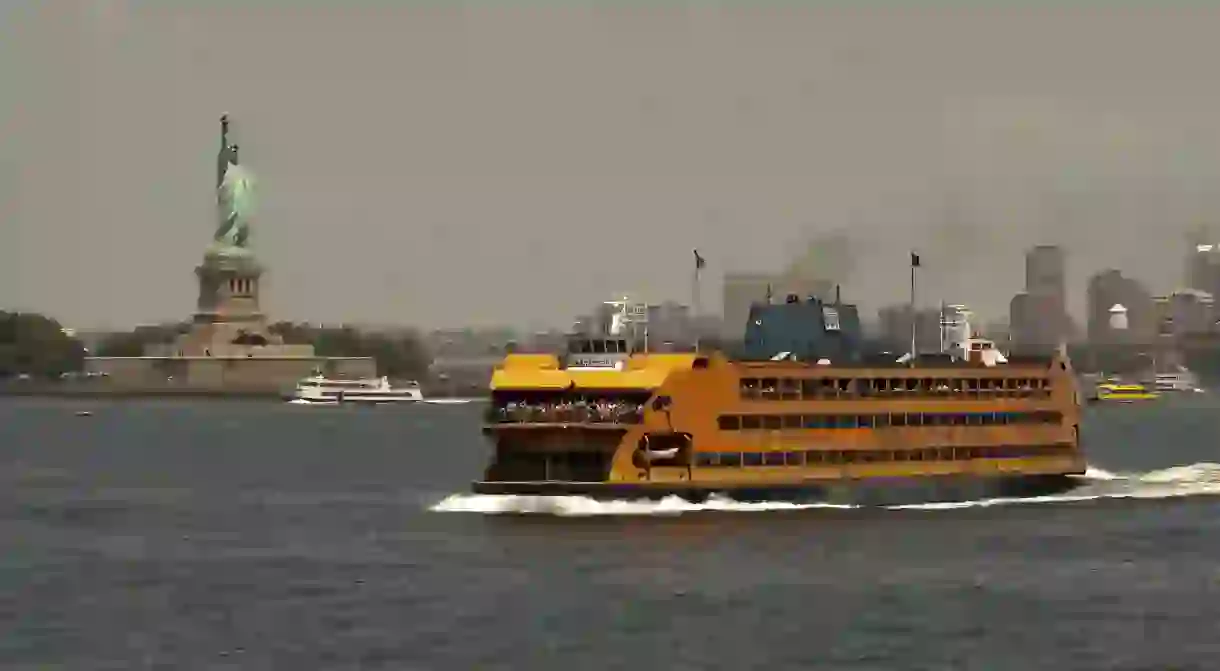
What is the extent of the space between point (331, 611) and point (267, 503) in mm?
31281

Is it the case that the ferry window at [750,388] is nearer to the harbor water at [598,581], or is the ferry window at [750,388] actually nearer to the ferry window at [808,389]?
the ferry window at [808,389]

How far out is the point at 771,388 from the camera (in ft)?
229

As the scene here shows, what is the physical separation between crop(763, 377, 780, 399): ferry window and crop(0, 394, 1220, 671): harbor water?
326 centimetres

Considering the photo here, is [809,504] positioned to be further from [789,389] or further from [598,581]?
[598,581]

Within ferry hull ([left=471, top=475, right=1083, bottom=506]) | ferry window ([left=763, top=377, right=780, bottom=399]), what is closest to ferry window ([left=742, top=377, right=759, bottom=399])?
ferry window ([left=763, top=377, right=780, bottom=399])

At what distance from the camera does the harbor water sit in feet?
155

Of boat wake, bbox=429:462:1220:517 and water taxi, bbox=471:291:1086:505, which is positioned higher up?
water taxi, bbox=471:291:1086:505

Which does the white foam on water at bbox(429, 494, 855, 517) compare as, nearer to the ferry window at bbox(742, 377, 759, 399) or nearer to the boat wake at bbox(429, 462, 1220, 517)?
the boat wake at bbox(429, 462, 1220, 517)

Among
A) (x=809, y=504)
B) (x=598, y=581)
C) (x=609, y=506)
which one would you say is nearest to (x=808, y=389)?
(x=809, y=504)

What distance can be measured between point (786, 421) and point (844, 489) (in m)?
3.38

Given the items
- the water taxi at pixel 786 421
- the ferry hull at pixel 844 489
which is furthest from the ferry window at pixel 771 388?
the ferry hull at pixel 844 489

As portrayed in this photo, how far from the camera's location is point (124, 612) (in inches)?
2063

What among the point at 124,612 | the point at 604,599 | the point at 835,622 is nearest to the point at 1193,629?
the point at 835,622

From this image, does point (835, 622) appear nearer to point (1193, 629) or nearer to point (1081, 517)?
point (1193, 629)
